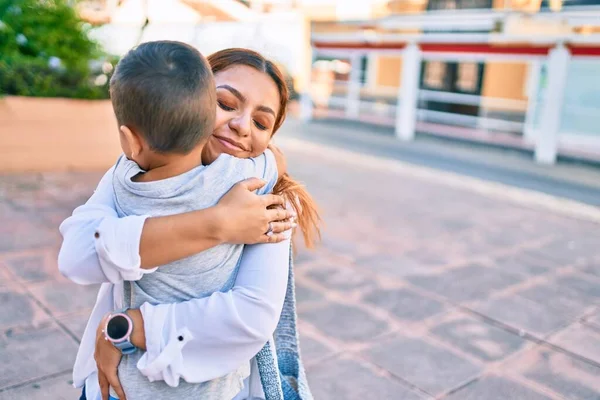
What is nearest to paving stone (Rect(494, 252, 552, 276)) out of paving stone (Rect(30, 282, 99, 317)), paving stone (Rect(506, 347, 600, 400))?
paving stone (Rect(506, 347, 600, 400))

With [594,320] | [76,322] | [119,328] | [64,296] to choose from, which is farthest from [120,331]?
[594,320]

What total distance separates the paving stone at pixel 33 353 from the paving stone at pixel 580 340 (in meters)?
2.49

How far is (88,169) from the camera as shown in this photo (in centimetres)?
627

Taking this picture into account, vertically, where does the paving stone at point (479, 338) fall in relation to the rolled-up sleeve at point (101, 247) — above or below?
below

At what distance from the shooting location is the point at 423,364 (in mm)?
2746

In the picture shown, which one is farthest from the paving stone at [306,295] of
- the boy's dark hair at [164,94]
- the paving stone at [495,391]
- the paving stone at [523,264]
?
the boy's dark hair at [164,94]

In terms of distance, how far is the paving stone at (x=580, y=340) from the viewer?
2.96m

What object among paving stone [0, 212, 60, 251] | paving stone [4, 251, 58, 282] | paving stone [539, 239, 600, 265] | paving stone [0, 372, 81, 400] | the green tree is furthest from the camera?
the green tree

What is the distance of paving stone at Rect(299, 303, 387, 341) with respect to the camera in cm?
301

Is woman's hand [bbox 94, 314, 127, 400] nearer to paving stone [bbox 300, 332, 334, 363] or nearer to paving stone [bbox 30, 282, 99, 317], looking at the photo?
paving stone [bbox 300, 332, 334, 363]

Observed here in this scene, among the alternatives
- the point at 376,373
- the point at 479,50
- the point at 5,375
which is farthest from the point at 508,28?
the point at 5,375

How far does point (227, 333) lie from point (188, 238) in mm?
206

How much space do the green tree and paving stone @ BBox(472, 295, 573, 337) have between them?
16.1 feet

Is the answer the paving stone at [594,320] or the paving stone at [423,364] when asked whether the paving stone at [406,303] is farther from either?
the paving stone at [594,320]
